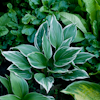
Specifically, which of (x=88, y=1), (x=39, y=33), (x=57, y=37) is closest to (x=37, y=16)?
(x=39, y=33)

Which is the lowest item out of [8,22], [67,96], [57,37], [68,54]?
[67,96]

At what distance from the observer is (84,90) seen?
46.5 inches

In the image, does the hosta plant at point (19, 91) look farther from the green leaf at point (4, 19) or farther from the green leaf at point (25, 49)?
the green leaf at point (4, 19)

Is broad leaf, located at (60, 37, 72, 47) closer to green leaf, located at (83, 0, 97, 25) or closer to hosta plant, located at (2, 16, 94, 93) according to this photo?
hosta plant, located at (2, 16, 94, 93)

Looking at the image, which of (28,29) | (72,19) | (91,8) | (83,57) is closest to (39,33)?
(28,29)

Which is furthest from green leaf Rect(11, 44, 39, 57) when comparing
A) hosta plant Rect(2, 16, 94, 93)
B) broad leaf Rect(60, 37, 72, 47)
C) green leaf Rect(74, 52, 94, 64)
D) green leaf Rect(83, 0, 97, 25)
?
green leaf Rect(83, 0, 97, 25)

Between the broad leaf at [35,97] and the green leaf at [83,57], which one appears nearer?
the broad leaf at [35,97]

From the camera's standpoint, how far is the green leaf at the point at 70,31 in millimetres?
1327

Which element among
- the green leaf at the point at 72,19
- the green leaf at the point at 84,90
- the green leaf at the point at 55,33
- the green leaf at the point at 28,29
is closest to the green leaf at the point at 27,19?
the green leaf at the point at 28,29

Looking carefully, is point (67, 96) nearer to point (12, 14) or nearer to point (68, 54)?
point (68, 54)

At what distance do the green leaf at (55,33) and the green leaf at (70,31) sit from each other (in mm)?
88

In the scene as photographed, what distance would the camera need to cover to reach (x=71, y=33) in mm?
1342

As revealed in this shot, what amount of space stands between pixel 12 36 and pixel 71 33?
2.00 ft

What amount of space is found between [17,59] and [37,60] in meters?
0.18
